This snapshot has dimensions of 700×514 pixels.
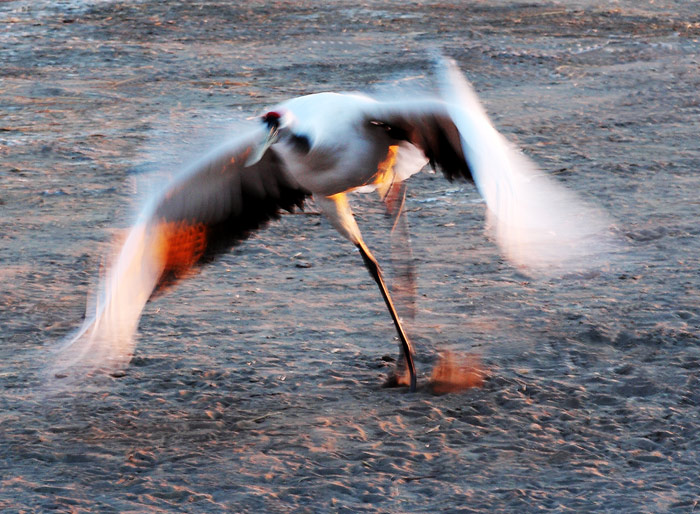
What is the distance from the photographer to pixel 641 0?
14.5 m

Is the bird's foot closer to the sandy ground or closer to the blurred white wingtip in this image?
the sandy ground

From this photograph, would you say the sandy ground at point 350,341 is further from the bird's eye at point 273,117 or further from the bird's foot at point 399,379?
the bird's eye at point 273,117

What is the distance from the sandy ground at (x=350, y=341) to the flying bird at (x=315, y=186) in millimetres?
205

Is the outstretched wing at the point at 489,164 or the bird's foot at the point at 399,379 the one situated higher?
the outstretched wing at the point at 489,164

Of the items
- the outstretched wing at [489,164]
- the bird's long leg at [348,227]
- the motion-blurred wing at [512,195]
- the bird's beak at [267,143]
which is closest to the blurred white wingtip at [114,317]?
the bird's beak at [267,143]

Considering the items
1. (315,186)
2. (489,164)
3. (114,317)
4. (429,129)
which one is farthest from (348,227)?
(489,164)

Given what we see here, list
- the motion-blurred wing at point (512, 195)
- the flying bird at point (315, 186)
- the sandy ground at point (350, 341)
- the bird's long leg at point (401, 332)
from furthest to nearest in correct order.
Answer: the bird's long leg at point (401, 332) < the sandy ground at point (350, 341) < the flying bird at point (315, 186) < the motion-blurred wing at point (512, 195)

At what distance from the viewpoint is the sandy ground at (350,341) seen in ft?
12.3

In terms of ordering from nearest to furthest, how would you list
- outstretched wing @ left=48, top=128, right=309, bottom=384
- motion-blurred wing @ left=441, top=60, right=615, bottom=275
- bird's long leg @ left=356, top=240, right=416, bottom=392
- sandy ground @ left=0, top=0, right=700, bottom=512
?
1. motion-blurred wing @ left=441, top=60, right=615, bottom=275
2. sandy ground @ left=0, top=0, right=700, bottom=512
3. outstretched wing @ left=48, top=128, right=309, bottom=384
4. bird's long leg @ left=356, top=240, right=416, bottom=392

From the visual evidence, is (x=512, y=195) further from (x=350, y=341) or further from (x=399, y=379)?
(x=350, y=341)

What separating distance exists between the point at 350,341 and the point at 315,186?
2.61 ft

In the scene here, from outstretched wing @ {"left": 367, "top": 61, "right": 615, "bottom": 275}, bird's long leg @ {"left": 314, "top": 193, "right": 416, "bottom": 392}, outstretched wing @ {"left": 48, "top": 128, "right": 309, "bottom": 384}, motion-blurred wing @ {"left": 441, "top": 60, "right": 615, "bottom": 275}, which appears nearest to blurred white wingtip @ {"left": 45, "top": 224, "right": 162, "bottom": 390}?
outstretched wing @ {"left": 48, "top": 128, "right": 309, "bottom": 384}

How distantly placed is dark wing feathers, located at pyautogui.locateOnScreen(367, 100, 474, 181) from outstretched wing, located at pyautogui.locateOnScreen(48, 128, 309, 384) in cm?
58

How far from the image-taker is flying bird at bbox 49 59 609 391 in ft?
11.7
